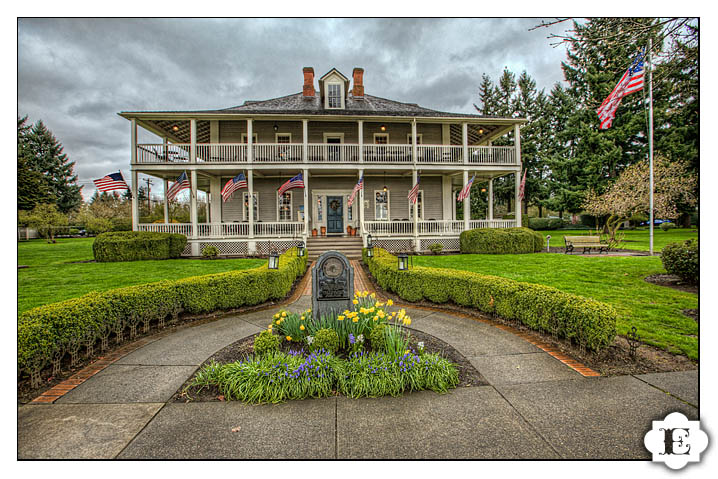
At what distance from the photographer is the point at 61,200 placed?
34.4 m

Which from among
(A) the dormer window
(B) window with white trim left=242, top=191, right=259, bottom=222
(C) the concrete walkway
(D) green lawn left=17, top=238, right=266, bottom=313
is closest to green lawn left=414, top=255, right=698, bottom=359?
(C) the concrete walkway

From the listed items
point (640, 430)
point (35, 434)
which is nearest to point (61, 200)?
point (35, 434)

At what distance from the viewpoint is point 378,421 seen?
2.27 meters

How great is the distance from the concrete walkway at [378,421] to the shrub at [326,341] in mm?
722

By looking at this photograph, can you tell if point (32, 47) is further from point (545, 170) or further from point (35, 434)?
point (545, 170)

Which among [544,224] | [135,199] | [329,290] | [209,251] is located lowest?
[329,290]

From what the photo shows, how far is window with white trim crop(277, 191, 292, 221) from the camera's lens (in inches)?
647

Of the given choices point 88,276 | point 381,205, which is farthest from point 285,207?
point 88,276

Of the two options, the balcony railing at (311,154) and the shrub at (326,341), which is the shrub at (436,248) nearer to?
the balcony railing at (311,154)

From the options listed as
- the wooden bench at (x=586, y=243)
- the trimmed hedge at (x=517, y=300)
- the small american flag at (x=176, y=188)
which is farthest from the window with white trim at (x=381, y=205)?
the trimmed hedge at (x=517, y=300)

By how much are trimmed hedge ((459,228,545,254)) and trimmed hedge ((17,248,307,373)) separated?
31.0ft

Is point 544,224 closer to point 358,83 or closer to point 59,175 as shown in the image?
point 358,83

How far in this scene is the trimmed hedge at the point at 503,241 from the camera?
13109mm

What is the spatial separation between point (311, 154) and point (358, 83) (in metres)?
7.17
